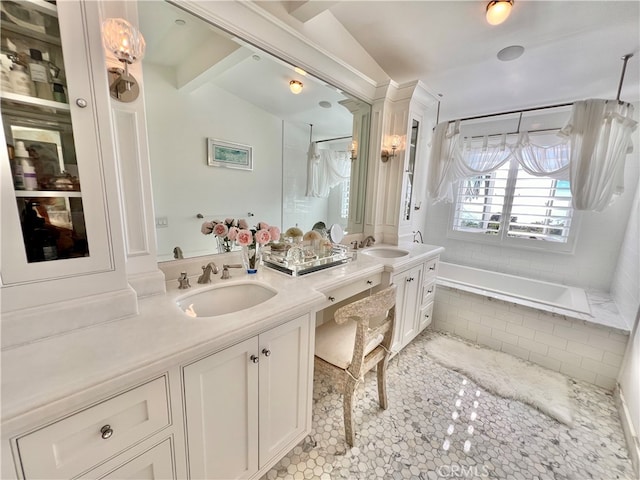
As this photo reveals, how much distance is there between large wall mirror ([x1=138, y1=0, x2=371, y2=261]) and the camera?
1.27 m

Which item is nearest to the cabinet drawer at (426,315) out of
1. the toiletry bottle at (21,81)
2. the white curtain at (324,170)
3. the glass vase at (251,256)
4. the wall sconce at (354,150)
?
the white curtain at (324,170)

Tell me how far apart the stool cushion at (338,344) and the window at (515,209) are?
278 cm

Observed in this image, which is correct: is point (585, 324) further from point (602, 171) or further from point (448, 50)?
point (448, 50)

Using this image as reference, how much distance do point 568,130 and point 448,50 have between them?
1204 mm

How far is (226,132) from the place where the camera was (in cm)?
154

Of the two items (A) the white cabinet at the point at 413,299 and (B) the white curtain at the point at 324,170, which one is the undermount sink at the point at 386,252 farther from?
(B) the white curtain at the point at 324,170

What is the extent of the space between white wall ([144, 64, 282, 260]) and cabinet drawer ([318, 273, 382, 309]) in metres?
0.73

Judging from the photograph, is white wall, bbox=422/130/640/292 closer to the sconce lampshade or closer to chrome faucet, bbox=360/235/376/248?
chrome faucet, bbox=360/235/376/248

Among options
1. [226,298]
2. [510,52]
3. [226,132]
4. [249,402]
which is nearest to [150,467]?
[249,402]

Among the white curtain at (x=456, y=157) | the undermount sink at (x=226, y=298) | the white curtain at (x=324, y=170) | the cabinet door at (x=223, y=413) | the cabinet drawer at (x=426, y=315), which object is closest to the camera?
the cabinet door at (x=223, y=413)

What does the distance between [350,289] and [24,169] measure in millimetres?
1515

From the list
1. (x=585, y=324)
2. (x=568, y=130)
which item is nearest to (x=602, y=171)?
(x=568, y=130)

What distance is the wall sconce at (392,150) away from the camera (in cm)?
237

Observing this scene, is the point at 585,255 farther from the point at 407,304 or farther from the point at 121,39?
the point at 121,39
